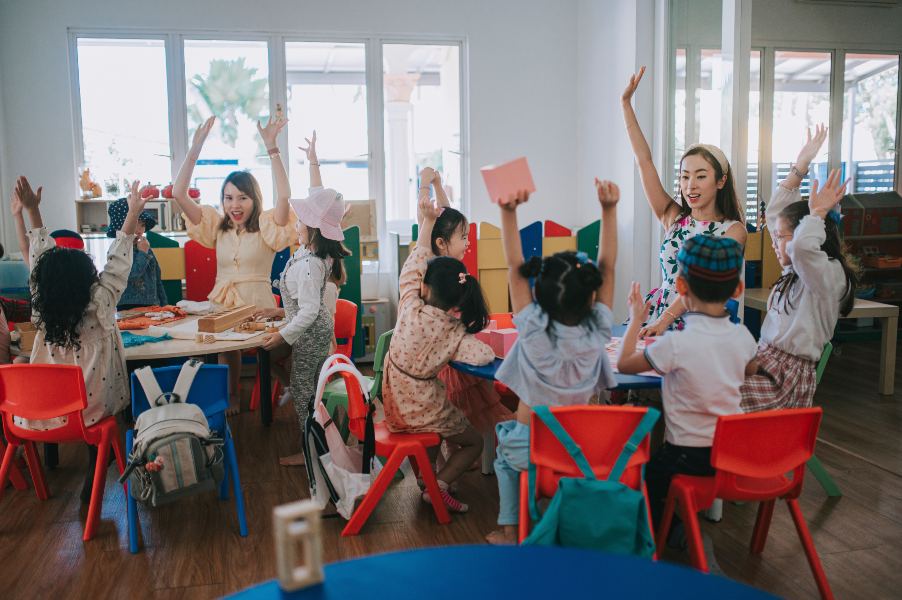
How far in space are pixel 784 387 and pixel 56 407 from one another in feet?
8.93

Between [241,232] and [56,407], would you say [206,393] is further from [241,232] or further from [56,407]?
[241,232]

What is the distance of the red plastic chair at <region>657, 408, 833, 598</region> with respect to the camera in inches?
87.6

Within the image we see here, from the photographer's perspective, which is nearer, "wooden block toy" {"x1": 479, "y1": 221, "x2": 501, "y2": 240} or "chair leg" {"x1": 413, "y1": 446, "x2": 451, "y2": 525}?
"chair leg" {"x1": 413, "y1": 446, "x2": 451, "y2": 525}

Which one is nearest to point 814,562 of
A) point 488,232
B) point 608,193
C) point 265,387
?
point 608,193

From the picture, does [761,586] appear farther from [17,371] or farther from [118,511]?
[17,371]

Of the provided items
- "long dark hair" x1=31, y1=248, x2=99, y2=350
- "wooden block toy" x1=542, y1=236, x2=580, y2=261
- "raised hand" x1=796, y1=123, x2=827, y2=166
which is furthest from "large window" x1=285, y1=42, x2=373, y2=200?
"raised hand" x1=796, y1=123, x2=827, y2=166

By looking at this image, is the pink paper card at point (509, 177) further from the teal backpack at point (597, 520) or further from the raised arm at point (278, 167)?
the raised arm at point (278, 167)

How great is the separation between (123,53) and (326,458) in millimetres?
4655

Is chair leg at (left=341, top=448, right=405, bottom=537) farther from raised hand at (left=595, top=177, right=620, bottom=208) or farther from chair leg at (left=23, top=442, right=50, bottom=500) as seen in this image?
chair leg at (left=23, top=442, right=50, bottom=500)

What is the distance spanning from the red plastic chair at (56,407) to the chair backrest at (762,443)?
2.19 metres

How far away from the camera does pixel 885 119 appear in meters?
4.89

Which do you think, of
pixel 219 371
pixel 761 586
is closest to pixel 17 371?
pixel 219 371

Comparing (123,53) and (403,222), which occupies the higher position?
(123,53)

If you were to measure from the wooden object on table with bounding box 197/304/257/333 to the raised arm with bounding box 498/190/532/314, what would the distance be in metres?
1.64
